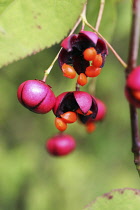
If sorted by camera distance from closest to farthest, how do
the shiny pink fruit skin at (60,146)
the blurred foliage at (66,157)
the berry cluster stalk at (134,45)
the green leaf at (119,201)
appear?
the berry cluster stalk at (134,45), the green leaf at (119,201), the shiny pink fruit skin at (60,146), the blurred foliage at (66,157)

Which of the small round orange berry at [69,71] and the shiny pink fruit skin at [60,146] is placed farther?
the shiny pink fruit skin at [60,146]

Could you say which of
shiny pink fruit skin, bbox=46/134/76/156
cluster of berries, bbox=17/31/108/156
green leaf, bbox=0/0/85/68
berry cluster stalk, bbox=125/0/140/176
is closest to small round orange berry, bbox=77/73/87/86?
cluster of berries, bbox=17/31/108/156

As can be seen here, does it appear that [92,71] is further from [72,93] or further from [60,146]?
[60,146]

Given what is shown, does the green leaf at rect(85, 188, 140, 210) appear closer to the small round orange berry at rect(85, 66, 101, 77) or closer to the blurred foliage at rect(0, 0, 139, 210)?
the small round orange berry at rect(85, 66, 101, 77)

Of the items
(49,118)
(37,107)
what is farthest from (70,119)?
(49,118)

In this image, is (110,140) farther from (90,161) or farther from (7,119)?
(7,119)

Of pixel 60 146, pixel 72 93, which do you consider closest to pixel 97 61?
pixel 72 93

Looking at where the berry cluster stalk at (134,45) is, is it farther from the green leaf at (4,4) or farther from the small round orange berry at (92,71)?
the green leaf at (4,4)

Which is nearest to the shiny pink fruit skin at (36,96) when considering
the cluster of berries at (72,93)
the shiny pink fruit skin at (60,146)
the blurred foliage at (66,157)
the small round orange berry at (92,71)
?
the cluster of berries at (72,93)
